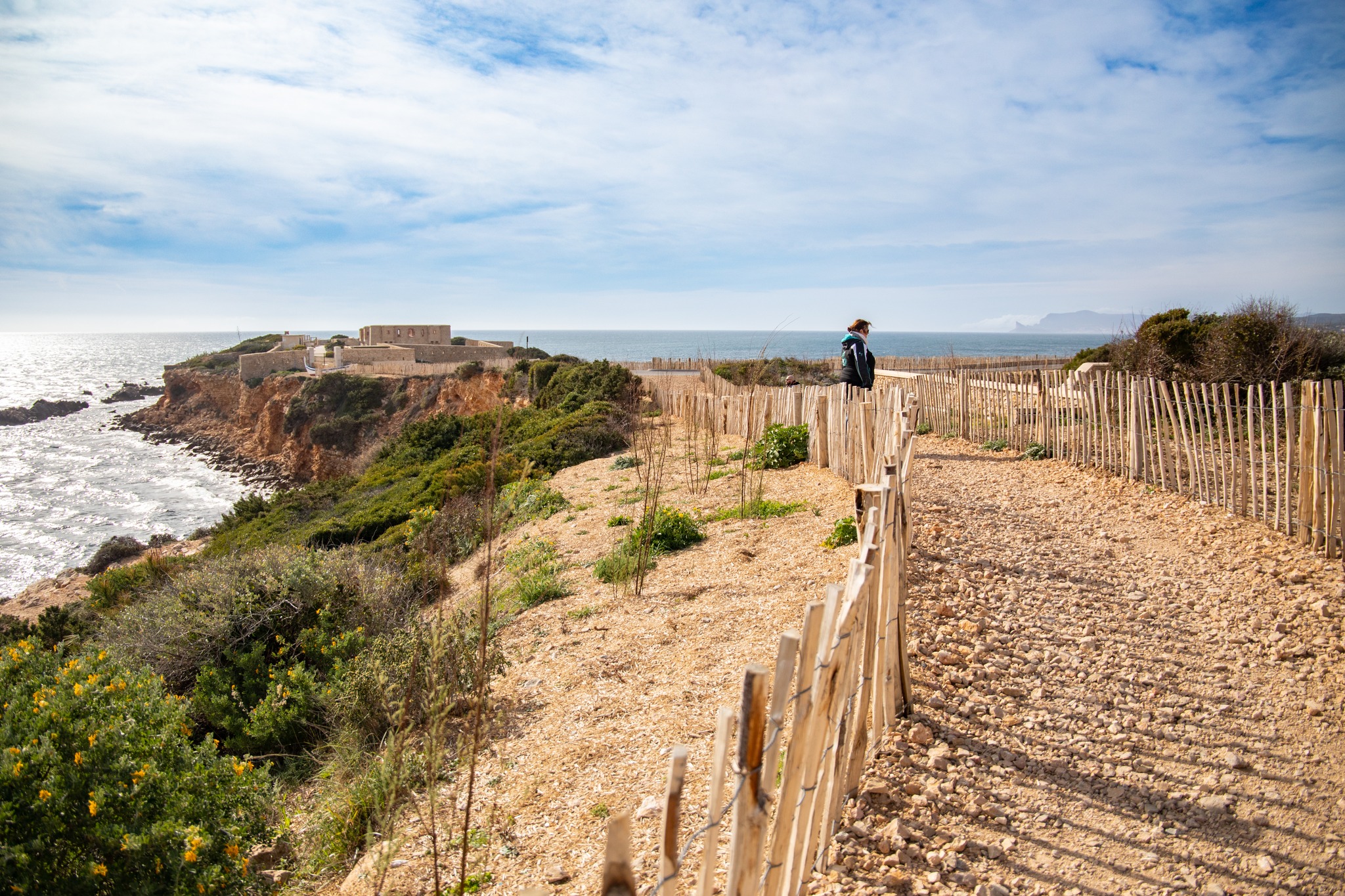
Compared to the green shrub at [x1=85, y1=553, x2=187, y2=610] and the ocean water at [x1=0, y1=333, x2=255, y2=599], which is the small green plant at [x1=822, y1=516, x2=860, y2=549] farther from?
the ocean water at [x1=0, y1=333, x2=255, y2=599]

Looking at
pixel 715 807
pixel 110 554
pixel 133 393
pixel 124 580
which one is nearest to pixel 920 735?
pixel 715 807

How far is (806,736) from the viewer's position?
1.97 m

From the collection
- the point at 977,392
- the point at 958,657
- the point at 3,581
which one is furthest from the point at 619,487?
the point at 3,581

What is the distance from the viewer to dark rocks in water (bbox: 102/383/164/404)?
221 ft

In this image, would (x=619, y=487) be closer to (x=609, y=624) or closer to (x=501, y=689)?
(x=609, y=624)

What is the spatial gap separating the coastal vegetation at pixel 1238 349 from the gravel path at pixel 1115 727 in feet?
22.4

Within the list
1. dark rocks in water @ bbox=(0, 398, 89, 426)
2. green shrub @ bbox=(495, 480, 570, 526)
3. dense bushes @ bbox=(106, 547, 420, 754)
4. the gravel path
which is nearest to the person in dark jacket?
the gravel path

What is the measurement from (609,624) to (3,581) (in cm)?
2578

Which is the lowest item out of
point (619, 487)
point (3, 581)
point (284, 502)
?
point (3, 581)

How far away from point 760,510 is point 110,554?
22086 mm

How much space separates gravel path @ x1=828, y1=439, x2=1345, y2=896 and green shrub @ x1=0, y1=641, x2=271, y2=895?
102 inches

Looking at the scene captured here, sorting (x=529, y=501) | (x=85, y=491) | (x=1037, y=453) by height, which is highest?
(x=1037, y=453)

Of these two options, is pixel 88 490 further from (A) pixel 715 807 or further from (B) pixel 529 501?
(A) pixel 715 807

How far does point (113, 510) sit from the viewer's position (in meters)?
30.6
